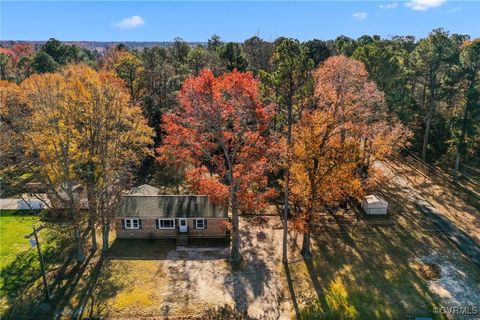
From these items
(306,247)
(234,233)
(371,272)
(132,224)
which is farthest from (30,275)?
(371,272)

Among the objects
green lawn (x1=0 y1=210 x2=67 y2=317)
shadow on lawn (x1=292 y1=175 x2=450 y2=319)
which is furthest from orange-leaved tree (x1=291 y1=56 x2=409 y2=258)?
green lawn (x1=0 y1=210 x2=67 y2=317)

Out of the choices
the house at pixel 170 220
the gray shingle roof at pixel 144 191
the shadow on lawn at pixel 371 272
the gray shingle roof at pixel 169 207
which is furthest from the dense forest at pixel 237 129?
the gray shingle roof at pixel 144 191

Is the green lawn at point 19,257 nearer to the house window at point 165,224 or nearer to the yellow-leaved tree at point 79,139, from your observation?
the yellow-leaved tree at point 79,139

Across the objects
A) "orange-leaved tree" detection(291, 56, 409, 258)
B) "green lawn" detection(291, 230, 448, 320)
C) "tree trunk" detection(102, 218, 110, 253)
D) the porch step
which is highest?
"orange-leaved tree" detection(291, 56, 409, 258)

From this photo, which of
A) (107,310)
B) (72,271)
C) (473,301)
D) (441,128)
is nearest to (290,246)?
(473,301)

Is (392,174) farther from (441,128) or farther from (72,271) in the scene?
(72,271)

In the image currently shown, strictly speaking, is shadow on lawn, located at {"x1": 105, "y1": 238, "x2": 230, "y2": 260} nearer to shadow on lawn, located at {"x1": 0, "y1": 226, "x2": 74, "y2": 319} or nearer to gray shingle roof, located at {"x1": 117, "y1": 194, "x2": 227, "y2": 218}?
gray shingle roof, located at {"x1": 117, "y1": 194, "x2": 227, "y2": 218}

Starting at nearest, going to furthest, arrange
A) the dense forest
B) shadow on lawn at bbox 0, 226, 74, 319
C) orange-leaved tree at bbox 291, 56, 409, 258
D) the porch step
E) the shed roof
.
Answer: shadow on lawn at bbox 0, 226, 74, 319 < the dense forest < orange-leaved tree at bbox 291, 56, 409, 258 < the porch step < the shed roof
